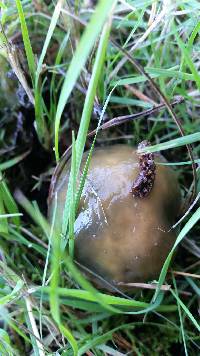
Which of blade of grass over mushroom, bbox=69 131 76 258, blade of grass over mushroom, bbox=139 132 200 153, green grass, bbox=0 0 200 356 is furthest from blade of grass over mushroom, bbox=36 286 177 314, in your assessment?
blade of grass over mushroom, bbox=139 132 200 153

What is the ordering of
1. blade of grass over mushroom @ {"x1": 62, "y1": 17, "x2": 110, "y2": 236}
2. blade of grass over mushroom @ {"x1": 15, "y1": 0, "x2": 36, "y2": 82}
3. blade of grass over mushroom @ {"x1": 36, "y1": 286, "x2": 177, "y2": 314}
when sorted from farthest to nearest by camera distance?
blade of grass over mushroom @ {"x1": 15, "y1": 0, "x2": 36, "y2": 82} → blade of grass over mushroom @ {"x1": 36, "y1": 286, "x2": 177, "y2": 314} → blade of grass over mushroom @ {"x1": 62, "y1": 17, "x2": 110, "y2": 236}

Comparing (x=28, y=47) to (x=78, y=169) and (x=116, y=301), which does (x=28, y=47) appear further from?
(x=116, y=301)

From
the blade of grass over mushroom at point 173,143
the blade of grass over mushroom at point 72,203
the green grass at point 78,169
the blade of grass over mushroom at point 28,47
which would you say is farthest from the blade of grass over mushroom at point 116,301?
the blade of grass over mushroom at point 28,47

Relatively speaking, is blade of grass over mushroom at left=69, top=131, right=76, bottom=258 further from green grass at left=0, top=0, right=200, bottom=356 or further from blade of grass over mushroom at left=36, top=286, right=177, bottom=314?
blade of grass over mushroom at left=36, top=286, right=177, bottom=314

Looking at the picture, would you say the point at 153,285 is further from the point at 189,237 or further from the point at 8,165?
the point at 8,165

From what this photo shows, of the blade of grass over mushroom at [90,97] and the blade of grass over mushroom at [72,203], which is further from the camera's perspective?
the blade of grass over mushroom at [72,203]

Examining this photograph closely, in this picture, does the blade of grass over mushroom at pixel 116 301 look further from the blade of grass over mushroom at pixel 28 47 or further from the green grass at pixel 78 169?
the blade of grass over mushroom at pixel 28 47

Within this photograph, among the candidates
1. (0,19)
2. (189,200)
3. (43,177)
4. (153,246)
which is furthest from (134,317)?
(0,19)
